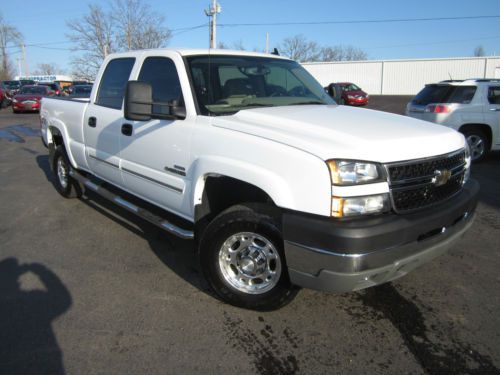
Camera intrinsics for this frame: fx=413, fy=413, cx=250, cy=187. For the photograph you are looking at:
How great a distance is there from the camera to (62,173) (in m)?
6.23

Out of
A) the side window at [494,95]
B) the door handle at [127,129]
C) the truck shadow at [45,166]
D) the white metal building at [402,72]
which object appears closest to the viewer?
the door handle at [127,129]

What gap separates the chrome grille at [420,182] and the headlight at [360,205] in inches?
3.1

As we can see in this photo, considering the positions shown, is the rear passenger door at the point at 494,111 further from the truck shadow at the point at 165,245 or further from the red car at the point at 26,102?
the red car at the point at 26,102

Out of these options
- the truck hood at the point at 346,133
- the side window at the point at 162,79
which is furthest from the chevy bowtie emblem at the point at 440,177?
the side window at the point at 162,79

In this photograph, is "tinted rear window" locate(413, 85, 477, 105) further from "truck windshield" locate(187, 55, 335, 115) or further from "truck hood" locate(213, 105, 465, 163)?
"truck hood" locate(213, 105, 465, 163)

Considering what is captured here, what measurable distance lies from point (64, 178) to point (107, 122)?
219 cm

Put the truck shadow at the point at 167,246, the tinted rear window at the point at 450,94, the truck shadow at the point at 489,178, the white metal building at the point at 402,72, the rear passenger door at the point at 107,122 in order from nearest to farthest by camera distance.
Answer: the truck shadow at the point at 167,246 → the rear passenger door at the point at 107,122 → the truck shadow at the point at 489,178 → the tinted rear window at the point at 450,94 → the white metal building at the point at 402,72

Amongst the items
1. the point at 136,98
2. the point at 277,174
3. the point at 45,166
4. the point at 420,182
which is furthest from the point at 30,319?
the point at 45,166

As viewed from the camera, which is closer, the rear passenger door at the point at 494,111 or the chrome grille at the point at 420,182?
the chrome grille at the point at 420,182

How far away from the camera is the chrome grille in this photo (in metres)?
2.61

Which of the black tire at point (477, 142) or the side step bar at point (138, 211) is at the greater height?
the black tire at point (477, 142)

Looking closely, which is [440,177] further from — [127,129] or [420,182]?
[127,129]

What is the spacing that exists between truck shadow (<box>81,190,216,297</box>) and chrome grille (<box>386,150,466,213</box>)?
5.63 ft

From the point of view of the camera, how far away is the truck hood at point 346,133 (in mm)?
2570
